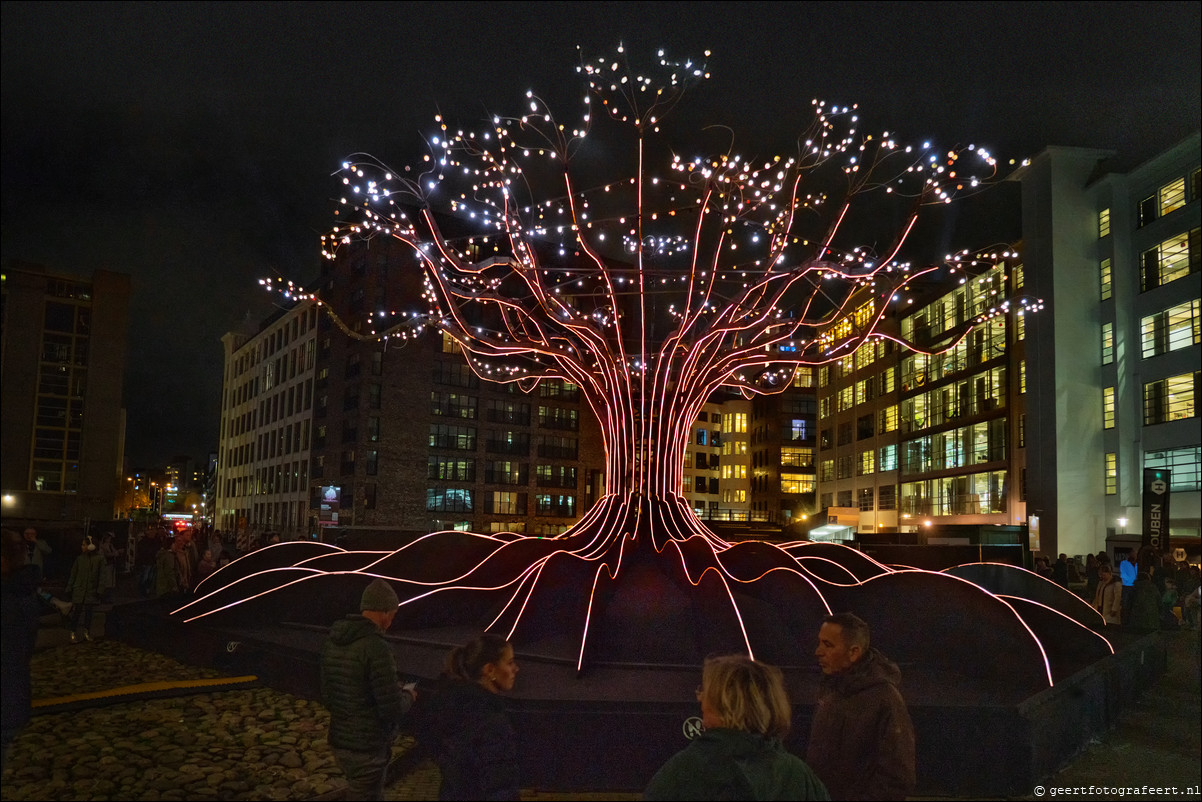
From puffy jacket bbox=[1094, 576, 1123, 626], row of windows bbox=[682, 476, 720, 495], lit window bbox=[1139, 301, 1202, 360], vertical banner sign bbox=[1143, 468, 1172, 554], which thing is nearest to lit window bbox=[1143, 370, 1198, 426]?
lit window bbox=[1139, 301, 1202, 360]

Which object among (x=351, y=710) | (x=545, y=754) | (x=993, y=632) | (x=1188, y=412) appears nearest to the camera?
(x=351, y=710)

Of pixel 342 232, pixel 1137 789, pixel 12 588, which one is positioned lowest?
pixel 1137 789

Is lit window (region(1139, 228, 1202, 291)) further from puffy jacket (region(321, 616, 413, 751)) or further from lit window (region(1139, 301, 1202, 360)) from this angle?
puffy jacket (region(321, 616, 413, 751))

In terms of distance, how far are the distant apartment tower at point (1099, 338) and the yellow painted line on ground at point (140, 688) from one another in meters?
29.1

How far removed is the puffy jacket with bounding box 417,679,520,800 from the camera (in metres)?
3.89

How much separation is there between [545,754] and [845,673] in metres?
3.49

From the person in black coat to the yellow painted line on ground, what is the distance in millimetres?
5944

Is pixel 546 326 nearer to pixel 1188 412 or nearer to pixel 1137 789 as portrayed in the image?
pixel 1137 789

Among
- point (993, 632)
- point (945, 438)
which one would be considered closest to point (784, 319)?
point (993, 632)

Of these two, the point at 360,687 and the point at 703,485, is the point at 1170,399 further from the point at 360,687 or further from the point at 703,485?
the point at 703,485

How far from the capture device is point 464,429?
189 feet

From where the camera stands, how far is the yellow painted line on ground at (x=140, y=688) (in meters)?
8.37

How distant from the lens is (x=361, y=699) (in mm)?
4504

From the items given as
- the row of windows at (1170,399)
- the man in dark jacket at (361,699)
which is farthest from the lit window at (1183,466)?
the man in dark jacket at (361,699)
